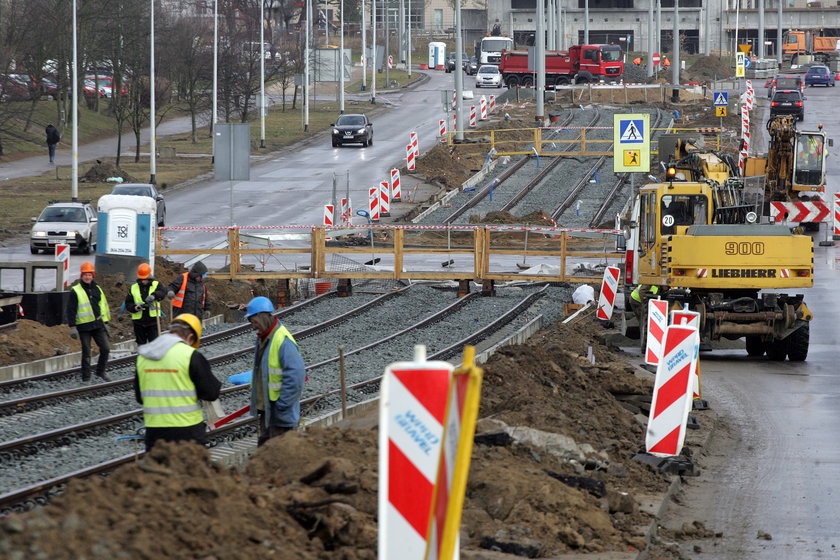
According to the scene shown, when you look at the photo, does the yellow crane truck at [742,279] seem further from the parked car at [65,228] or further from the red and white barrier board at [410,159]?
the red and white barrier board at [410,159]

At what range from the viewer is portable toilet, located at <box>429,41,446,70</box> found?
11725cm

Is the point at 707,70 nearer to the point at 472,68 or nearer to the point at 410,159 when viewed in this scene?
the point at 472,68

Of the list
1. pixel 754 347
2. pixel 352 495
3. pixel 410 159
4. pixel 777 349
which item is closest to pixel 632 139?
pixel 754 347

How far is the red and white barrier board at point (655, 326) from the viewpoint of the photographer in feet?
57.4

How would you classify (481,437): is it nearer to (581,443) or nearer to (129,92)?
(581,443)

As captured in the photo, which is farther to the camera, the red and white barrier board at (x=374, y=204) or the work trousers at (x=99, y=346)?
the red and white barrier board at (x=374, y=204)

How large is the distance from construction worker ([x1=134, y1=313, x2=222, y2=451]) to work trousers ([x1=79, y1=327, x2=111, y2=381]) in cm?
834

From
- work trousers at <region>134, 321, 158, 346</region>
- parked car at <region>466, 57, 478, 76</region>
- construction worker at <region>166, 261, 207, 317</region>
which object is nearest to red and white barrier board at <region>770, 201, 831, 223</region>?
construction worker at <region>166, 261, 207, 317</region>

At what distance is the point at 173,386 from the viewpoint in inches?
361

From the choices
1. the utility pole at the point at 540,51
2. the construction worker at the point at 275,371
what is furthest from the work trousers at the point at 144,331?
the utility pole at the point at 540,51

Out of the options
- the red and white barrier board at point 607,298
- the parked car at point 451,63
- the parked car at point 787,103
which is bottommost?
the red and white barrier board at point 607,298

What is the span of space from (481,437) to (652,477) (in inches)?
66.9

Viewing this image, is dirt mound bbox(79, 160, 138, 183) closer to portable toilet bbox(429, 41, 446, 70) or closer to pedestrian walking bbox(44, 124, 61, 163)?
pedestrian walking bbox(44, 124, 61, 163)

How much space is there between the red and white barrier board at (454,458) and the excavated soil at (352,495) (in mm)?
1132
